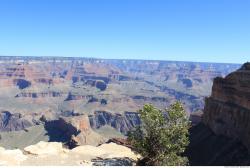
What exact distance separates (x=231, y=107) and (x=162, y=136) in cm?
6268

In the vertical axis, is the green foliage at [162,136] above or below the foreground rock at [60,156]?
above

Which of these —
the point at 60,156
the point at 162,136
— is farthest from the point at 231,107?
the point at 162,136

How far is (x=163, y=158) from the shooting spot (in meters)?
42.2

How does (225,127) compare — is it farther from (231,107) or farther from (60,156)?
(60,156)

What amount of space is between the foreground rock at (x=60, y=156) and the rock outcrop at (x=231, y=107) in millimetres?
40462

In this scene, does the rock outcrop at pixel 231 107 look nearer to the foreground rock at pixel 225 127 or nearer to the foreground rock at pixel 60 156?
the foreground rock at pixel 225 127

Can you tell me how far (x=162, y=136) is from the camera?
41.9m

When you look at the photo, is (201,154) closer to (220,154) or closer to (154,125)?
(220,154)

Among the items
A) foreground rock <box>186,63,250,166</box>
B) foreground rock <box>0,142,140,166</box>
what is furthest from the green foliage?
foreground rock <box>186,63,250,166</box>

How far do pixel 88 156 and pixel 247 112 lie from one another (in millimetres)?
50332

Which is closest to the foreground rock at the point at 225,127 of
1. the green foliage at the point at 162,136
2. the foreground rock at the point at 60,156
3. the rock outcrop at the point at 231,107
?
the rock outcrop at the point at 231,107

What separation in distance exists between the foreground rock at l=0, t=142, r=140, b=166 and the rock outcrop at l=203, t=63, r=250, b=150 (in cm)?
4046

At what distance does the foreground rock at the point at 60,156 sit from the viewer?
155ft

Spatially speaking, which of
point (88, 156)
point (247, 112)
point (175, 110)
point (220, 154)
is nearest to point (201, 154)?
point (220, 154)
